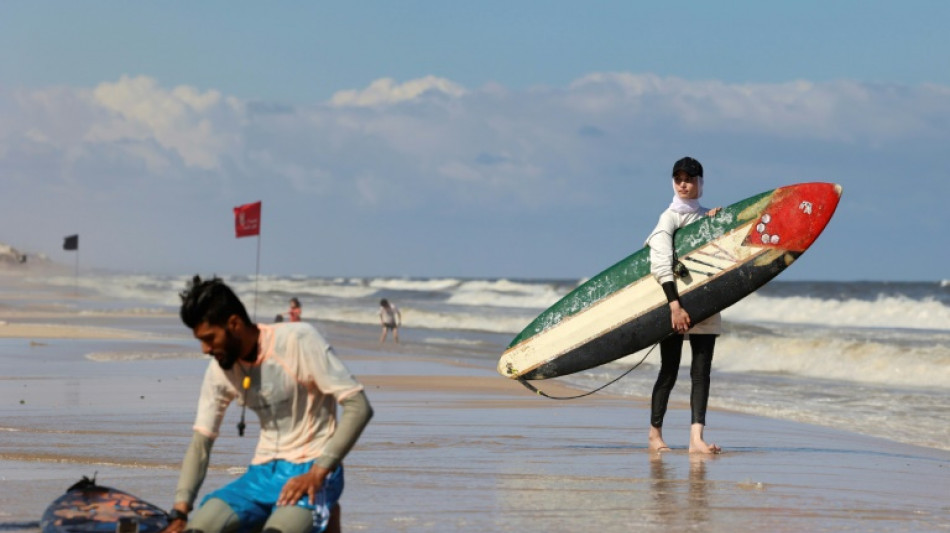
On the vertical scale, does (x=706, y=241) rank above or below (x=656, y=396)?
above

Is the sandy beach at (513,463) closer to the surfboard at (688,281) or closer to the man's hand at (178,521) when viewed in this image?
the surfboard at (688,281)

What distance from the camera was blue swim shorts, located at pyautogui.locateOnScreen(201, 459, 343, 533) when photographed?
153 inches

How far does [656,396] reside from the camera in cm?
795

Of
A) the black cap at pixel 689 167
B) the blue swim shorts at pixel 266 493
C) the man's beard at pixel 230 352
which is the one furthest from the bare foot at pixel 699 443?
the man's beard at pixel 230 352

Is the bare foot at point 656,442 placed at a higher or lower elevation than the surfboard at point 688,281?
lower

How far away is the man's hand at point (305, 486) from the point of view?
3816 millimetres

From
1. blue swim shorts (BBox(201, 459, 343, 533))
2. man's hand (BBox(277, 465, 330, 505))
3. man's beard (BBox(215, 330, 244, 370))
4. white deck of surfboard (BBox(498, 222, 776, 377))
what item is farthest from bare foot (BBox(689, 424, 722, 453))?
man's beard (BBox(215, 330, 244, 370))

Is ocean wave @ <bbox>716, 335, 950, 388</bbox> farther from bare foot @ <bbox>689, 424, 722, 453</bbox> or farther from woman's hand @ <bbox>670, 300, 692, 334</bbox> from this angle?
woman's hand @ <bbox>670, 300, 692, 334</bbox>

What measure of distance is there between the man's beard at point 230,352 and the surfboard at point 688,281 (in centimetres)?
478

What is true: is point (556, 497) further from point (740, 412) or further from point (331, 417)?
point (740, 412)

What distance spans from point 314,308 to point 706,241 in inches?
1536

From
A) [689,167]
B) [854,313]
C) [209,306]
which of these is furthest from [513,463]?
[854,313]

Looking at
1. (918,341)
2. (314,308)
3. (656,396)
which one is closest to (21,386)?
(656,396)

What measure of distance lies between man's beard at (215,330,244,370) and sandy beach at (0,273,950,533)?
4.89ft
